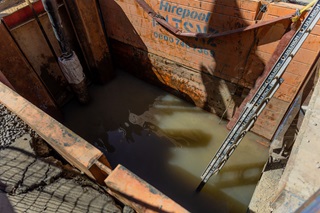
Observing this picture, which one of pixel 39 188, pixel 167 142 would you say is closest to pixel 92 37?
pixel 167 142

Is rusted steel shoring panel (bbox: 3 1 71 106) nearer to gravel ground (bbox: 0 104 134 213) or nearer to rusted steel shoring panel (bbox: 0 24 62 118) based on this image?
rusted steel shoring panel (bbox: 0 24 62 118)

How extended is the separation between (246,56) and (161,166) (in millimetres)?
2603

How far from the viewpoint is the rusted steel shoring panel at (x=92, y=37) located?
184 inches

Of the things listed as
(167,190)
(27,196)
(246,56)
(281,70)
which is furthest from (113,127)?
(281,70)

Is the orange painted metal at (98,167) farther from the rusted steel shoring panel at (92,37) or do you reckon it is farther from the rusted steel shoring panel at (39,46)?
the rusted steel shoring panel at (92,37)

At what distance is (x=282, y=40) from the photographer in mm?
3113

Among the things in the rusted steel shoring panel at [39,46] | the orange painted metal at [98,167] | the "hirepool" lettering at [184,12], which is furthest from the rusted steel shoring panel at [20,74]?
the "hirepool" lettering at [184,12]

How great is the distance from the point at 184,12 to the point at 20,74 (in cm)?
331

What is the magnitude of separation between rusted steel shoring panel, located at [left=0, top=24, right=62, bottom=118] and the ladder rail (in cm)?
362

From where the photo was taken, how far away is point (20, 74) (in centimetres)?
425

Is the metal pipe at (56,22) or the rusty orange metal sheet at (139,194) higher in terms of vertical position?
the metal pipe at (56,22)

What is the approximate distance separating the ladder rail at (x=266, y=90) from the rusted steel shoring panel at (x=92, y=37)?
3.62 meters

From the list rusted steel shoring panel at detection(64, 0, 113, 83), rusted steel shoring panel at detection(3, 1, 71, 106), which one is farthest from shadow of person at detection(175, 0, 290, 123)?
rusted steel shoring panel at detection(3, 1, 71, 106)

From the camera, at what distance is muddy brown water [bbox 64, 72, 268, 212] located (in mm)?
4113
